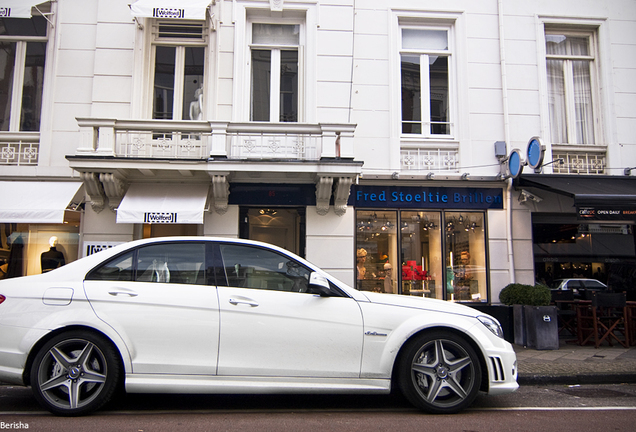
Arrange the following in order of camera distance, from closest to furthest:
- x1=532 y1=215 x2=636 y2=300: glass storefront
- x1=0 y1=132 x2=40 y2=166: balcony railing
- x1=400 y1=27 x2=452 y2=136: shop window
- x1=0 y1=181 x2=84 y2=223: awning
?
1. x1=0 y1=181 x2=84 y2=223: awning
2. x1=0 y1=132 x2=40 y2=166: balcony railing
3. x1=400 y1=27 x2=452 y2=136: shop window
4. x1=532 y1=215 x2=636 y2=300: glass storefront

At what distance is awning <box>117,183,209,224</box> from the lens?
8758 mm

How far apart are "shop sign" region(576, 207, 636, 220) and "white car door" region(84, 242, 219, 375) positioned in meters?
7.13

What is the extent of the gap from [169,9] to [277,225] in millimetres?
4769

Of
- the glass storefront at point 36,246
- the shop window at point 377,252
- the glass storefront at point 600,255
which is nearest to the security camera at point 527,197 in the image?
the glass storefront at point 600,255

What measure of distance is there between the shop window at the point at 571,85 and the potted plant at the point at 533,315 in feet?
12.1

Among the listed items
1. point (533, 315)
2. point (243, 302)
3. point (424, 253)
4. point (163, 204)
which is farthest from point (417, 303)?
point (163, 204)

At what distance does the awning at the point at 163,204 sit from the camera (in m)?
8.76

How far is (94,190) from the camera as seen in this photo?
9.16 meters

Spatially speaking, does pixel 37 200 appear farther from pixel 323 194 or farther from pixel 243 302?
pixel 243 302

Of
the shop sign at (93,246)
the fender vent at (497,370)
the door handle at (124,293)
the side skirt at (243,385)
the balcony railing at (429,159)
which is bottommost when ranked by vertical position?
the side skirt at (243,385)

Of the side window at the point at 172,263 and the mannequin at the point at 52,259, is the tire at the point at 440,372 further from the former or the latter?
the mannequin at the point at 52,259

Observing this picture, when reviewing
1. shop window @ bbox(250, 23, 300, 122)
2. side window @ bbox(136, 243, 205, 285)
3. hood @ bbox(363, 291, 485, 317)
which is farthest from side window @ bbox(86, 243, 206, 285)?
shop window @ bbox(250, 23, 300, 122)

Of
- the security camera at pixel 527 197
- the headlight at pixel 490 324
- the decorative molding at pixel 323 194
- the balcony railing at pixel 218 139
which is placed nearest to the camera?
the headlight at pixel 490 324

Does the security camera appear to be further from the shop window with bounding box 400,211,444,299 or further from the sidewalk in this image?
the sidewalk
